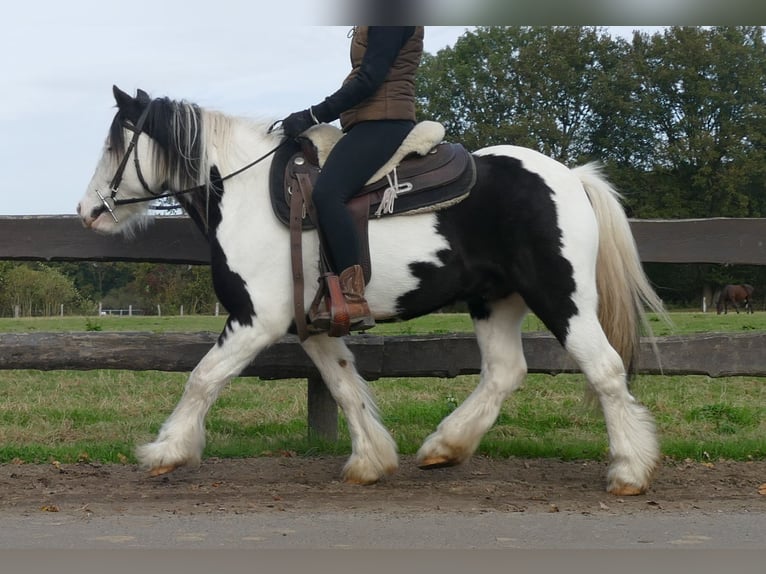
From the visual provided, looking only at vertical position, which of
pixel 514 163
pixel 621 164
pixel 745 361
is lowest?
pixel 745 361

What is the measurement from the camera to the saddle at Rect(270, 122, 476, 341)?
16.0ft

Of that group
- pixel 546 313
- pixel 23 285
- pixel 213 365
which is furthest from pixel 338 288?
pixel 23 285

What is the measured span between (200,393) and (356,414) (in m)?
0.95

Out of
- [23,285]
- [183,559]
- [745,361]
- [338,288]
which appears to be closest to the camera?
[183,559]

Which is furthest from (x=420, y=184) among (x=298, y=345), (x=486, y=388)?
(x=298, y=345)

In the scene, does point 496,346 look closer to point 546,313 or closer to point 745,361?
point 546,313

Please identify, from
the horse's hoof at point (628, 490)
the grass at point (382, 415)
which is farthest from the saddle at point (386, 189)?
the horse's hoof at point (628, 490)

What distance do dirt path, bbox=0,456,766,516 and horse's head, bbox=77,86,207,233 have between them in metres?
1.55

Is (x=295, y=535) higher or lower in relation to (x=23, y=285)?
lower

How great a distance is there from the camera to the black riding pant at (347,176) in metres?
4.76

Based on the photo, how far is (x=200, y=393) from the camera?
15.7 feet

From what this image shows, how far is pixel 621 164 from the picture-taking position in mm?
41406

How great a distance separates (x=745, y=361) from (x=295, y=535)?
12.4 ft

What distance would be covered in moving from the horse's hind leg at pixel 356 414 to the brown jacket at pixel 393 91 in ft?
4.40
